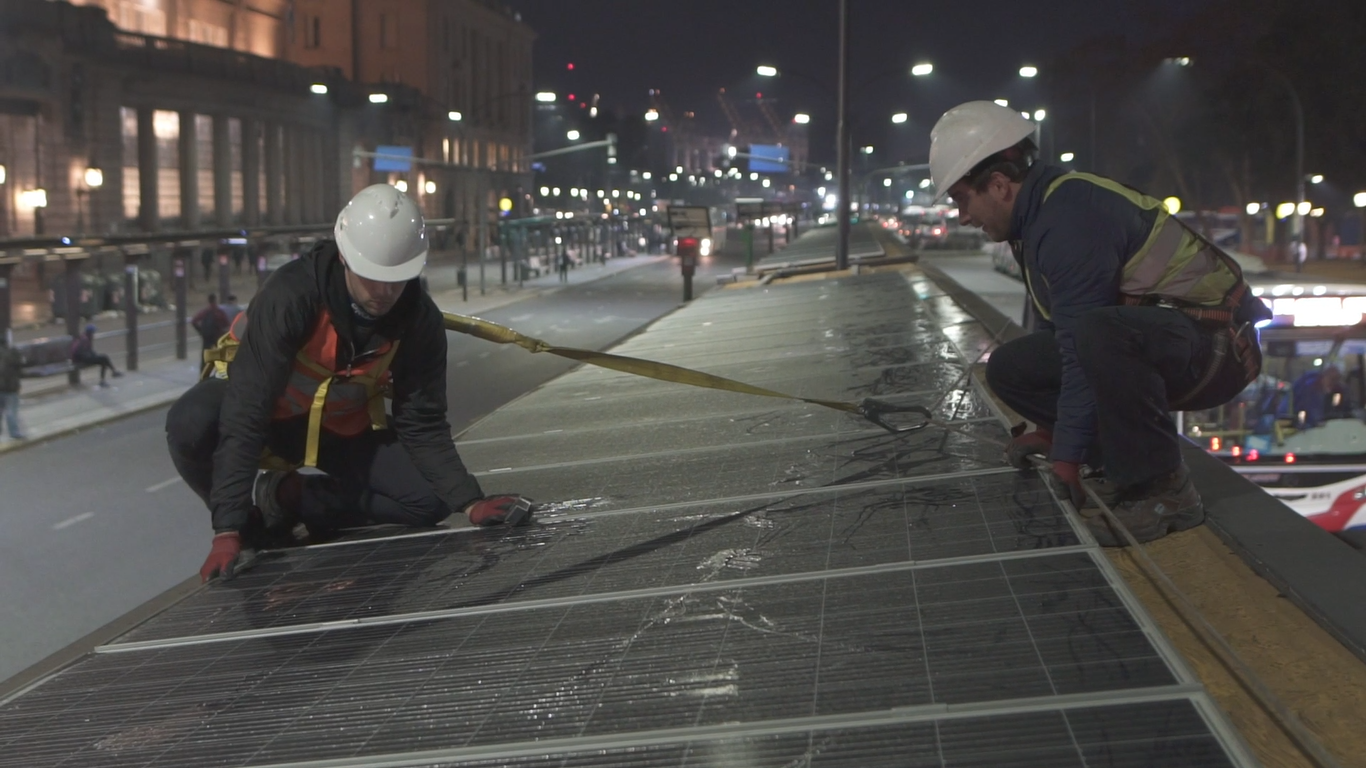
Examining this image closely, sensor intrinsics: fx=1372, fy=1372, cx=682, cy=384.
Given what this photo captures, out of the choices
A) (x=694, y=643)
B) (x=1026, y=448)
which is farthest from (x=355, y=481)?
(x=1026, y=448)

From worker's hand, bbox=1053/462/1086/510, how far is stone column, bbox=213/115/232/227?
66.0 meters

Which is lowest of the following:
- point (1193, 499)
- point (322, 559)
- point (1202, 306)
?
point (322, 559)

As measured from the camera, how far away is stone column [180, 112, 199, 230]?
203 feet

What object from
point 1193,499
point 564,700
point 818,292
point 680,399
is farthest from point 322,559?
point 818,292

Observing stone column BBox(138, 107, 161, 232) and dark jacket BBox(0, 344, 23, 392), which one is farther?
stone column BBox(138, 107, 161, 232)

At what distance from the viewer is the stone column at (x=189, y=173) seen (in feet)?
203

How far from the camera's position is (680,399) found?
30.6ft

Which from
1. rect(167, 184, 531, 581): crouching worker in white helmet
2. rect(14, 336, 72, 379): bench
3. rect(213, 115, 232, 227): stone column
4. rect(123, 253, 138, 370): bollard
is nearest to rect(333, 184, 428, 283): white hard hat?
rect(167, 184, 531, 581): crouching worker in white helmet

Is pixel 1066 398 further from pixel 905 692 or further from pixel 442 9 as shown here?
pixel 442 9

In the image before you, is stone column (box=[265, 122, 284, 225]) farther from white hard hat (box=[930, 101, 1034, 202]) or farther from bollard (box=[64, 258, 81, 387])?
white hard hat (box=[930, 101, 1034, 202])

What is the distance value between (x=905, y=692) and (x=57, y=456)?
19334 mm

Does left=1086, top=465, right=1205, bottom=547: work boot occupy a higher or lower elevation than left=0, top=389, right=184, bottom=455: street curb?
higher

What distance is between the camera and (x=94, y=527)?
591 inches

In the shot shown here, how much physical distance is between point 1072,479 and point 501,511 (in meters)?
2.25
